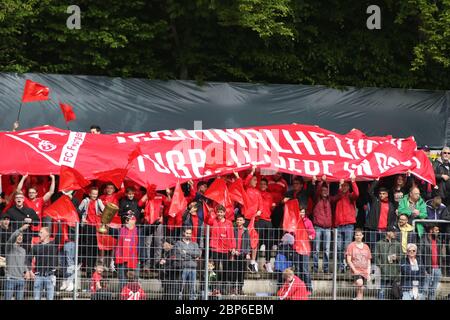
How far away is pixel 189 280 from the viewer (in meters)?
17.6

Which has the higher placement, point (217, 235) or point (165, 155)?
point (165, 155)

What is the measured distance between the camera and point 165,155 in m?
21.8

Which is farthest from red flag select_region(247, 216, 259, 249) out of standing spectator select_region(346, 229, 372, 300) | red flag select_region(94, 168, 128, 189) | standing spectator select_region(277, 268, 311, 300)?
red flag select_region(94, 168, 128, 189)

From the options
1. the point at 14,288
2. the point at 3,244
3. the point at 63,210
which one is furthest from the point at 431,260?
the point at 3,244

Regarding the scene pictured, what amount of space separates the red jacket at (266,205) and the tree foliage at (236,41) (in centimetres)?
595

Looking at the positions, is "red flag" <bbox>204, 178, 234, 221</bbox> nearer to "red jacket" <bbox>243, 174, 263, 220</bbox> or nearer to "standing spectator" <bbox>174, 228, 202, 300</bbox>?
"red jacket" <bbox>243, 174, 263, 220</bbox>

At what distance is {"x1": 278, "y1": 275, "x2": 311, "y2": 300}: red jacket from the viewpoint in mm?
17719

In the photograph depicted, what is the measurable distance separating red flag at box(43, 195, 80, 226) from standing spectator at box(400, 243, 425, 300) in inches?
220

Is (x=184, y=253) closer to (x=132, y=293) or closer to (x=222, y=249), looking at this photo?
(x=222, y=249)

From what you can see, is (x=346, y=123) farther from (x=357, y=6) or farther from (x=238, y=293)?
(x=238, y=293)

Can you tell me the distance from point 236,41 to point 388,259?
1142 centimetres

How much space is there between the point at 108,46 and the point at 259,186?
25.2 feet
